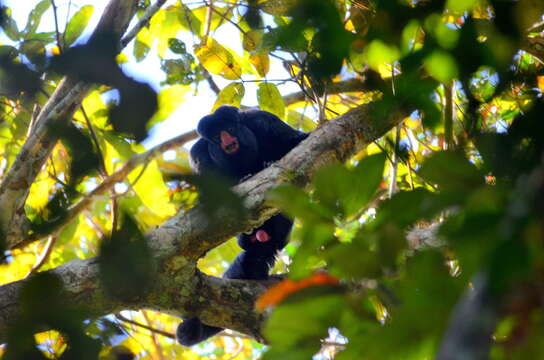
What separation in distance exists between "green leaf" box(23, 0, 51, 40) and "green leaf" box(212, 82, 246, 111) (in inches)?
46.7

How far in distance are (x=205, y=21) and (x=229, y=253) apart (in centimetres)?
180

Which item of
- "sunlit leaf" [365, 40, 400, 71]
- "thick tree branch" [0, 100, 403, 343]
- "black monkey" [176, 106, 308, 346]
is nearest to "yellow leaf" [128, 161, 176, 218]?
"thick tree branch" [0, 100, 403, 343]

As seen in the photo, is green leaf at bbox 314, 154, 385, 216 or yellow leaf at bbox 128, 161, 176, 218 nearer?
green leaf at bbox 314, 154, 385, 216

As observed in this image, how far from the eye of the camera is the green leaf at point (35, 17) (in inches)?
127

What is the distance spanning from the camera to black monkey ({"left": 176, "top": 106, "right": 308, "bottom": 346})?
4164 millimetres

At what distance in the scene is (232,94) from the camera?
361 centimetres

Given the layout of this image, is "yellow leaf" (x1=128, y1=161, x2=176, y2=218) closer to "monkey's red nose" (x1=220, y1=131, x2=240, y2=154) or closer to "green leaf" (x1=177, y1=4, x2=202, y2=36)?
"green leaf" (x1=177, y1=4, x2=202, y2=36)

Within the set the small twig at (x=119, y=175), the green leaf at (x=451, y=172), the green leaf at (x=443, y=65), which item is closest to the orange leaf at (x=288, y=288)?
the green leaf at (x=451, y=172)

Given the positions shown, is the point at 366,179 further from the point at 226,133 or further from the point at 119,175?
the point at 226,133

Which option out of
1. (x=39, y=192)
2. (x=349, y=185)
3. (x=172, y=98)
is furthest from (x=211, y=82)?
(x=349, y=185)

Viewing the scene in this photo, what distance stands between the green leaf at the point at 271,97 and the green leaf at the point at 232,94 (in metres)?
0.13

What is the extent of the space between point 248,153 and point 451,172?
3644 millimetres

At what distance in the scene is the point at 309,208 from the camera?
41.9 inches

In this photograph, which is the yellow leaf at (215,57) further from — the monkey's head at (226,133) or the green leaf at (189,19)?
the monkey's head at (226,133)
